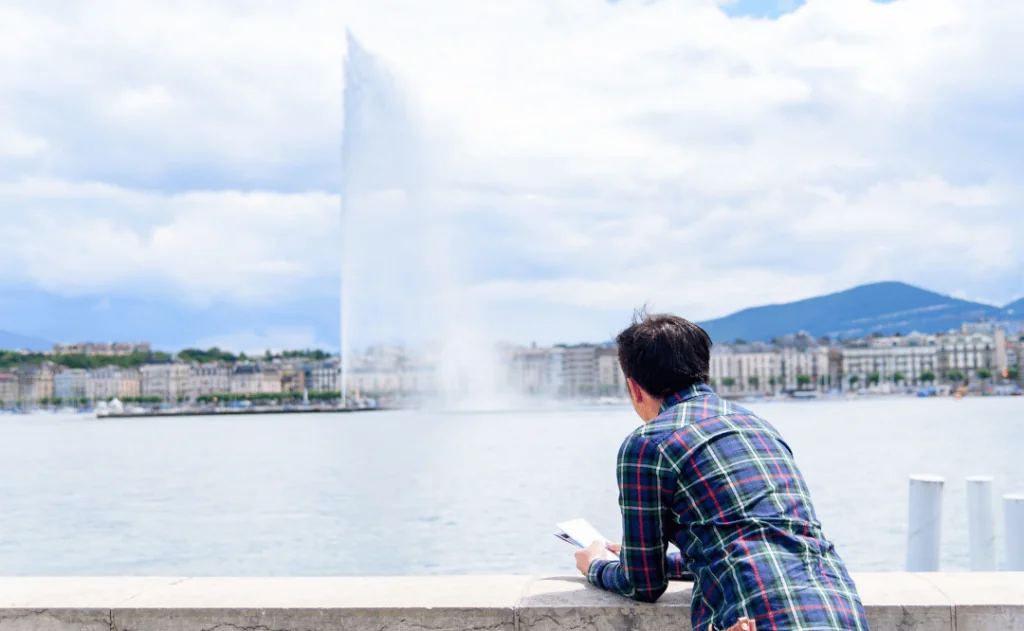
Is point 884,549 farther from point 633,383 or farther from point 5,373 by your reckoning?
point 5,373

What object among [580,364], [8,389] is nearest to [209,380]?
[8,389]

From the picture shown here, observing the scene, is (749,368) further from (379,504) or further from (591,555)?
(591,555)

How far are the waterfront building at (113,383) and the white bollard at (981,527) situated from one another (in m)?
175

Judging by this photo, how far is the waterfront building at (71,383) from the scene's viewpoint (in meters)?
174

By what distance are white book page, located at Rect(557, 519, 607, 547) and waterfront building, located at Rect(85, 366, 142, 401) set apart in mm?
178130

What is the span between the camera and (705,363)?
2.62m

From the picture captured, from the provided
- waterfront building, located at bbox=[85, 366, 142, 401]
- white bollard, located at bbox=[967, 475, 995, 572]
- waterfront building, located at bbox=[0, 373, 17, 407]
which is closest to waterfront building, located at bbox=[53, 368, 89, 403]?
waterfront building, located at bbox=[85, 366, 142, 401]

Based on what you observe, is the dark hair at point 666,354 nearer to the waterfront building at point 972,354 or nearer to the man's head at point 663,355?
the man's head at point 663,355

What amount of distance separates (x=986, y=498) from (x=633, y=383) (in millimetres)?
5355

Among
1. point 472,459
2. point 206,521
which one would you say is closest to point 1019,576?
point 206,521

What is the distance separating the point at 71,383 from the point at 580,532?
187 m

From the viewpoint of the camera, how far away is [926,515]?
24.2 feet

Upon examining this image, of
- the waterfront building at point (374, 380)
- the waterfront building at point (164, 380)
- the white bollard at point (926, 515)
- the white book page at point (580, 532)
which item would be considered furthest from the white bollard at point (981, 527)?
the waterfront building at point (164, 380)

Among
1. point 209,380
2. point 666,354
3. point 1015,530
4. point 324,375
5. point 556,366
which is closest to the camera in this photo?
point 666,354
